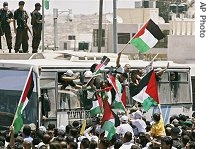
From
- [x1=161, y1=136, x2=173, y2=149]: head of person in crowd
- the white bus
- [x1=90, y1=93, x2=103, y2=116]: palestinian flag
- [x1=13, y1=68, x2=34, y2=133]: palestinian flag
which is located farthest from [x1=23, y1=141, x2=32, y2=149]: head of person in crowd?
the white bus

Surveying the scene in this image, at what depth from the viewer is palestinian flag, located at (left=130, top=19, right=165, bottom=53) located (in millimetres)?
12211

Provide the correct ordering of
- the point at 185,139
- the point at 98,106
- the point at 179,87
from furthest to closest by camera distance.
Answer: the point at 179,87 < the point at 98,106 < the point at 185,139

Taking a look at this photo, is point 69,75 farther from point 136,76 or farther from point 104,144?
point 104,144

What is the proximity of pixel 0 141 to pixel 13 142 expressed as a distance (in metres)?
0.56

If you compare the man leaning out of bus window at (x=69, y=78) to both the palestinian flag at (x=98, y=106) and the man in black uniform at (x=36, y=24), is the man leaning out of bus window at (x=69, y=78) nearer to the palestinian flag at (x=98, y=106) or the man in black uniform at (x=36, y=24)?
the palestinian flag at (x=98, y=106)

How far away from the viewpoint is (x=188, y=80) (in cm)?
1697

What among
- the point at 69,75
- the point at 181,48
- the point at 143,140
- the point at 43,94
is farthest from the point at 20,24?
the point at 181,48

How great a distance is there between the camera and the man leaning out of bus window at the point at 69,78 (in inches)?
545

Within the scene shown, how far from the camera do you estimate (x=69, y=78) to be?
13.8 metres

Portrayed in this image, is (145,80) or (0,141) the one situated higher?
(145,80)

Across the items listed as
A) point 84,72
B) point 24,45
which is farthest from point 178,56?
point 84,72

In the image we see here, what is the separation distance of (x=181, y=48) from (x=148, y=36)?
24.1m
